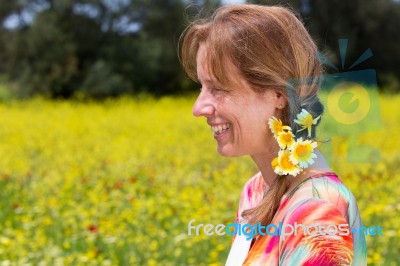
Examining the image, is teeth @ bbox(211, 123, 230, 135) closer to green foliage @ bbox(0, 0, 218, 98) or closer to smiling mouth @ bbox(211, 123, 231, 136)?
smiling mouth @ bbox(211, 123, 231, 136)

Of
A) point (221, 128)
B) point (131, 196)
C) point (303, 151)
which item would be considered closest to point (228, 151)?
point (221, 128)

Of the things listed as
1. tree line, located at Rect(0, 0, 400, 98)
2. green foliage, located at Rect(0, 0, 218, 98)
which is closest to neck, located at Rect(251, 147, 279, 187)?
tree line, located at Rect(0, 0, 400, 98)

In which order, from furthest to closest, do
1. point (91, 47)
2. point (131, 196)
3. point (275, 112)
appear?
point (91, 47), point (131, 196), point (275, 112)

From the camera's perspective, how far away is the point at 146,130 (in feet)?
31.1

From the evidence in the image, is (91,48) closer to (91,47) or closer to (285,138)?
(91,47)

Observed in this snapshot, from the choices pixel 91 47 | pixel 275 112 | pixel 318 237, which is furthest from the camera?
pixel 91 47

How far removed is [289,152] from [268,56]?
155 mm

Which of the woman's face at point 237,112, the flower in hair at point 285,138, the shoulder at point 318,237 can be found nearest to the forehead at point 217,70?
the woman's face at point 237,112

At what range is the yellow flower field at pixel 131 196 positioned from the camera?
3.41 meters

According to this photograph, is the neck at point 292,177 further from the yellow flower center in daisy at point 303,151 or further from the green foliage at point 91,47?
the green foliage at point 91,47

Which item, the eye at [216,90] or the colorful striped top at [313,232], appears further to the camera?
the eye at [216,90]

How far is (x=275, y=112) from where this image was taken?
1.06m

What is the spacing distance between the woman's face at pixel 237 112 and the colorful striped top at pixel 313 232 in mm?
107

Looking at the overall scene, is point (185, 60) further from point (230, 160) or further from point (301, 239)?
point (230, 160)
